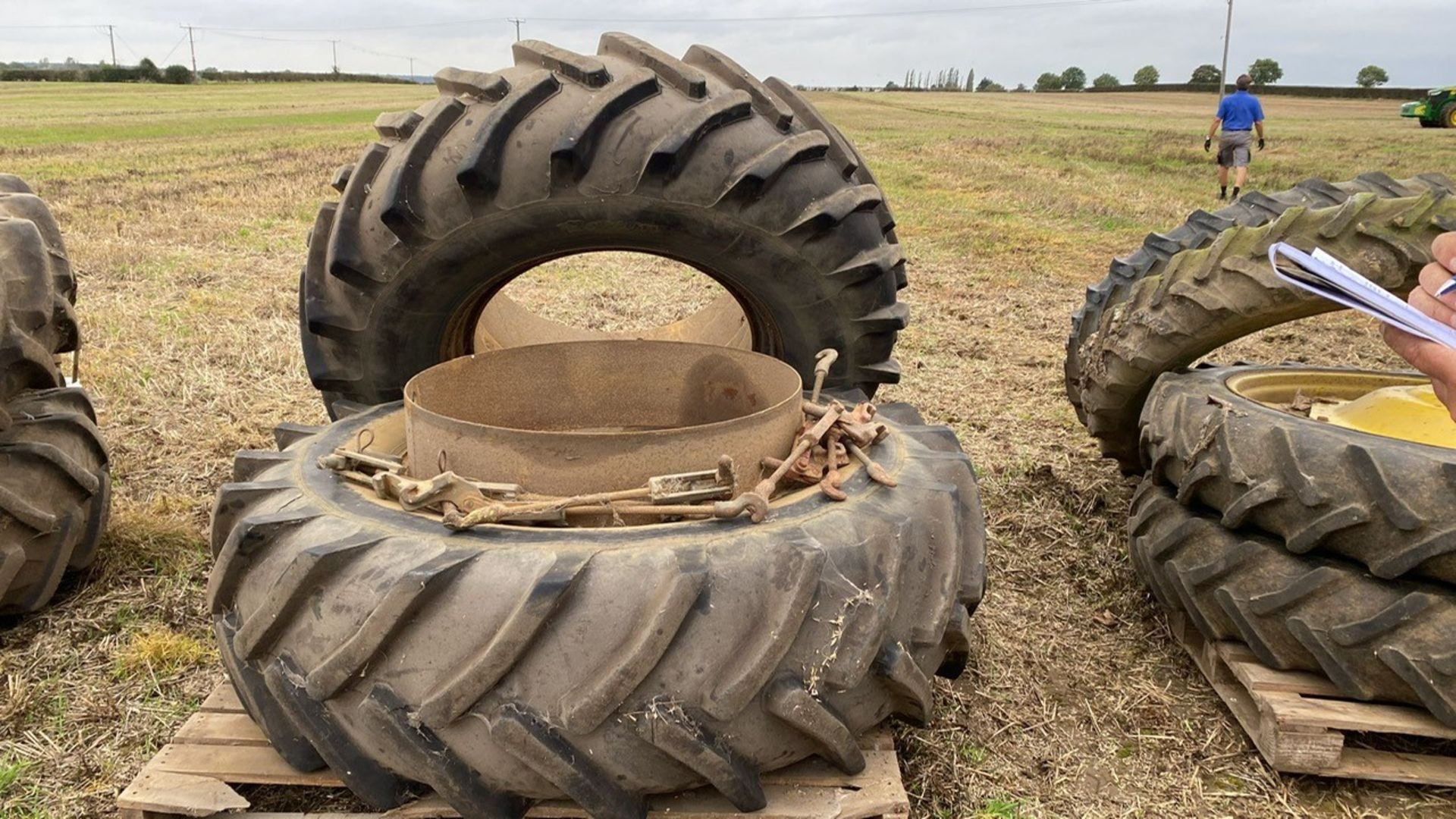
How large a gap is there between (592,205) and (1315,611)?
2149 mm

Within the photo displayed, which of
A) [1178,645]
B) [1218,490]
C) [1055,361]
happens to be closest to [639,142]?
[1218,490]

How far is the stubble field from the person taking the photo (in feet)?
8.00

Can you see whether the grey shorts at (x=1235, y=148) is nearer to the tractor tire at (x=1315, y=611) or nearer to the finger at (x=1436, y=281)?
the tractor tire at (x=1315, y=611)

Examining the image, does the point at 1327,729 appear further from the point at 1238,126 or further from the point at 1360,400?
the point at 1238,126

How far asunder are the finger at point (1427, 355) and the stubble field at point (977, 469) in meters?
1.10

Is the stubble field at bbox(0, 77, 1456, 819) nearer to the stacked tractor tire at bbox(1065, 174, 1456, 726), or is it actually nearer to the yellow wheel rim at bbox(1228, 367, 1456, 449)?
the stacked tractor tire at bbox(1065, 174, 1456, 726)

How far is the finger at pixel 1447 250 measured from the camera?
214cm

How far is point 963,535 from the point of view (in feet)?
6.89

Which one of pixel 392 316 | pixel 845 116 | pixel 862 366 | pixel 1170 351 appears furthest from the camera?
pixel 845 116

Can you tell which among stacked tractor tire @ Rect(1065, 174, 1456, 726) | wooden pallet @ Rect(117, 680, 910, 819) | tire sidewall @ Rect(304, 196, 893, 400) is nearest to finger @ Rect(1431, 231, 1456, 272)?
stacked tractor tire @ Rect(1065, 174, 1456, 726)

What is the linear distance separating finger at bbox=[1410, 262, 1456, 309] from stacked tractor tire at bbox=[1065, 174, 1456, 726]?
0.44 meters

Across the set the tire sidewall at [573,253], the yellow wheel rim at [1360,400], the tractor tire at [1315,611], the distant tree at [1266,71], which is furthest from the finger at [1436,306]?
the distant tree at [1266,71]

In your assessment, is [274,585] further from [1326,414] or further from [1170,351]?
[1326,414]

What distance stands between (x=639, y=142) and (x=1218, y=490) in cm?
189
